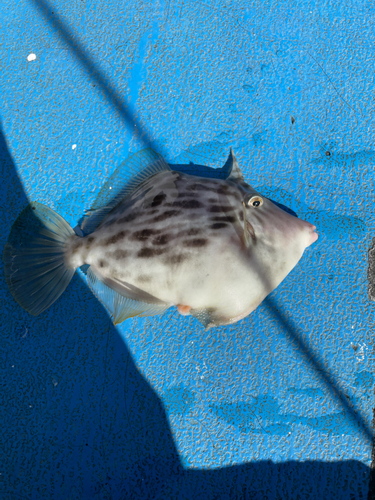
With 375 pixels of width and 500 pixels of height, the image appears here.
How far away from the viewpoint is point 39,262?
1.62 m

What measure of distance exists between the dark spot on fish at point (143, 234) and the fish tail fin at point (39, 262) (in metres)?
0.38

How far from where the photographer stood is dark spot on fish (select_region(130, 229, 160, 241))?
1438 mm

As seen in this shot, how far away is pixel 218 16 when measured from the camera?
201 cm

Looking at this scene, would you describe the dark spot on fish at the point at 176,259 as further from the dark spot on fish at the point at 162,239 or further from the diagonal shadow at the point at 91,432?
the diagonal shadow at the point at 91,432

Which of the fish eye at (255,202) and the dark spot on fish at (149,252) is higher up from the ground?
the dark spot on fish at (149,252)

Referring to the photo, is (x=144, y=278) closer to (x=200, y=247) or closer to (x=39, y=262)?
(x=200, y=247)

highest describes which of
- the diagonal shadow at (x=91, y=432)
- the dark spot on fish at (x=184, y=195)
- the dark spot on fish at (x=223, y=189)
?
the dark spot on fish at (x=184, y=195)

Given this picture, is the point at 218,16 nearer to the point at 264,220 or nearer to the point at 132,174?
the point at 132,174

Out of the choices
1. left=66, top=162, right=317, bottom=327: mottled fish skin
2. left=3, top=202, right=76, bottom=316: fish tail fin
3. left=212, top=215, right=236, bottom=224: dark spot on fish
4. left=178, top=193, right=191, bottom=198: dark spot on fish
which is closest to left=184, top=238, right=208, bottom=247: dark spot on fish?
left=66, top=162, right=317, bottom=327: mottled fish skin

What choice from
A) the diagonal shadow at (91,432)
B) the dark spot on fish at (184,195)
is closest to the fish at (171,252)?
the dark spot on fish at (184,195)

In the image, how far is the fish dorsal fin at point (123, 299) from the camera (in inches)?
59.2

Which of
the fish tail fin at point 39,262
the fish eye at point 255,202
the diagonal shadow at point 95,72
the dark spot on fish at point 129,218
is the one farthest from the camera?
the diagonal shadow at point 95,72

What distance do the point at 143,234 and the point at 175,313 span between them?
50 cm

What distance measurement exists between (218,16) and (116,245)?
1570 millimetres
